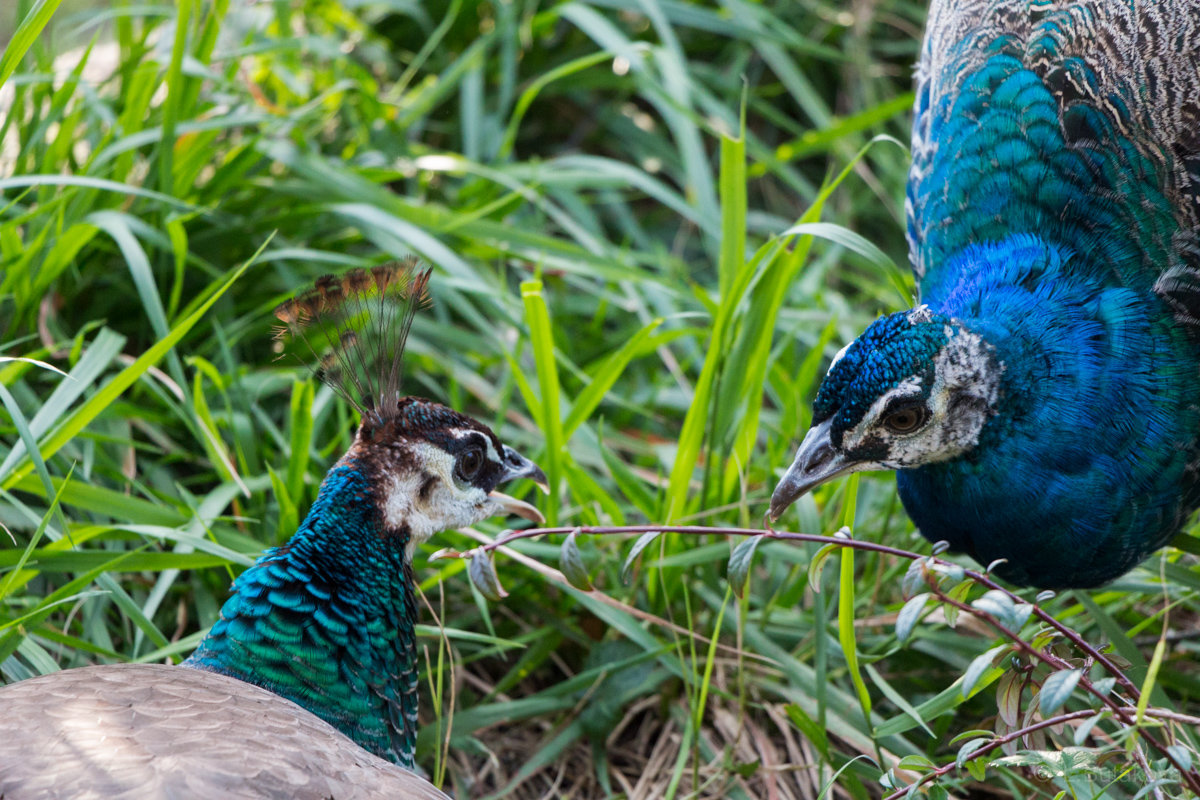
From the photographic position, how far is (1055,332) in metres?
2.11

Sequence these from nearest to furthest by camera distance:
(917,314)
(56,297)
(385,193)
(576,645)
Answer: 1. (917,314)
2. (576,645)
3. (56,297)
4. (385,193)

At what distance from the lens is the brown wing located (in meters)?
1.48

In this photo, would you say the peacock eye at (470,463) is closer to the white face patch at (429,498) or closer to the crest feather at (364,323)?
the white face patch at (429,498)

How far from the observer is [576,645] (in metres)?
2.65

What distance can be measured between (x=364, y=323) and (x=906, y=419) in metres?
0.90

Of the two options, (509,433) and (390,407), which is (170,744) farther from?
(509,433)

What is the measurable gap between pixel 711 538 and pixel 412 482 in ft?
2.36

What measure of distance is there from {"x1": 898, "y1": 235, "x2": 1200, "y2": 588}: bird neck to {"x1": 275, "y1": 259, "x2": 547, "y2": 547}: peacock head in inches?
32.0

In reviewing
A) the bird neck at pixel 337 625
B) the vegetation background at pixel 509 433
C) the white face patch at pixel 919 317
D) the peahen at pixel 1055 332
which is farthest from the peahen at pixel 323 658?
the white face patch at pixel 919 317

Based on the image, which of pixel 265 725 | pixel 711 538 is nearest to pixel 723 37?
pixel 711 538

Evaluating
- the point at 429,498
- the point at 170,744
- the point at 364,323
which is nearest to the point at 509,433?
the point at 429,498

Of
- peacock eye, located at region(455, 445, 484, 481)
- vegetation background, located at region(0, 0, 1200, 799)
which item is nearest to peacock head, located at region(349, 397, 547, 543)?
peacock eye, located at region(455, 445, 484, 481)

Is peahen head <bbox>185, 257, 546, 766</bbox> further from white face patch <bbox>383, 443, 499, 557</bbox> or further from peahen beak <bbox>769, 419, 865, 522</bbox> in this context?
peahen beak <bbox>769, 419, 865, 522</bbox>

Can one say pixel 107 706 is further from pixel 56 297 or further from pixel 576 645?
pixel 56 297
